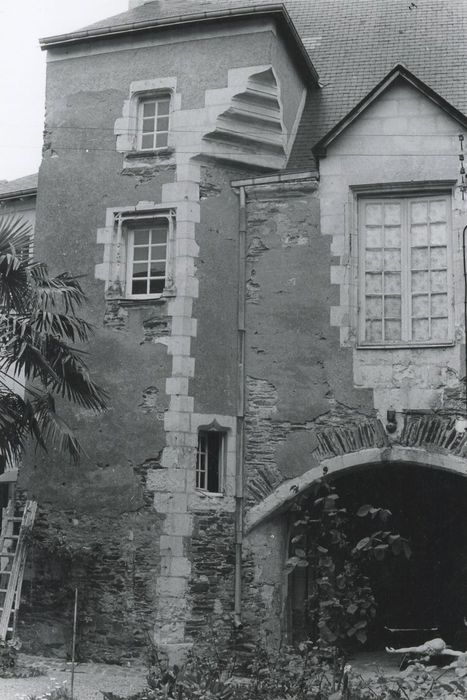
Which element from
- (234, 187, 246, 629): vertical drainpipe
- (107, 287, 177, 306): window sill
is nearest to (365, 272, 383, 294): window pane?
(234, 187, 246, 629): vertical drainpipe

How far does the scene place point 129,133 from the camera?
43.6 ft

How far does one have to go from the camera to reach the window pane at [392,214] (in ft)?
40.8

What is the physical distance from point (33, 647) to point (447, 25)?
11.1 meters

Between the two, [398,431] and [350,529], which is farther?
[350,529]

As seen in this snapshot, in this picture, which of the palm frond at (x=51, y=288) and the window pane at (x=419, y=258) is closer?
the palm frond at (x=51, y=288)

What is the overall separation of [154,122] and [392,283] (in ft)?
13.4

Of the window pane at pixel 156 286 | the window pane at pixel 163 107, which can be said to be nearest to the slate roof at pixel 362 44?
the window pane at pixel 163 107

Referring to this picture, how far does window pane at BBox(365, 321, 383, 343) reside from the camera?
40.1ft

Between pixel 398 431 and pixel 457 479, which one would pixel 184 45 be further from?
pixel 457 479

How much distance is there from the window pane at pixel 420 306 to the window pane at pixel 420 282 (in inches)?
3.4

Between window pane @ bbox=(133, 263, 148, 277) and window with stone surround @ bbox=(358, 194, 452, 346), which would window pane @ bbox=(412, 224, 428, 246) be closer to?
window with stone surround @ bbox=(358, 194, 452, 346)

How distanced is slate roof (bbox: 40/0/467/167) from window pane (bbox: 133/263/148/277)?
8.20 feet

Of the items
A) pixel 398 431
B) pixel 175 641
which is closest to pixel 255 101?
pixel 398 431

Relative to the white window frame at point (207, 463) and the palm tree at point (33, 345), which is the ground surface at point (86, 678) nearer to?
the white window frame at point (207, 463)
